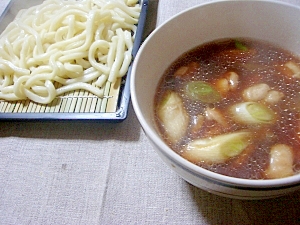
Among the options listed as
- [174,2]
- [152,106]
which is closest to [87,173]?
[152,106]

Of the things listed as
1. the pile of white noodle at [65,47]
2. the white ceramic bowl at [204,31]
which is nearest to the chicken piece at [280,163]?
the white ceramic bowl at [204,31]

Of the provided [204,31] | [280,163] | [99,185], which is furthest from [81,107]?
[280,163]

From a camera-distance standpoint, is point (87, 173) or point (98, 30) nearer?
point (87, 173)

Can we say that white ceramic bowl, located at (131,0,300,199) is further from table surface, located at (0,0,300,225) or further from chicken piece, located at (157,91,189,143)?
table surface, located at (0,0,300,225)

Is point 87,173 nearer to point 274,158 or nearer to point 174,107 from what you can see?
point 174,107

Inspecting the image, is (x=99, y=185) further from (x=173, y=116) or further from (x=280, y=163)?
(x=280, y=163)

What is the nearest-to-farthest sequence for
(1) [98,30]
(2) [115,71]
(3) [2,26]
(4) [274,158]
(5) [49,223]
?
(4) [274,158] → (5) [49,223] → (2) [115,71] → (1) [98,30] → (3) [2,26]
